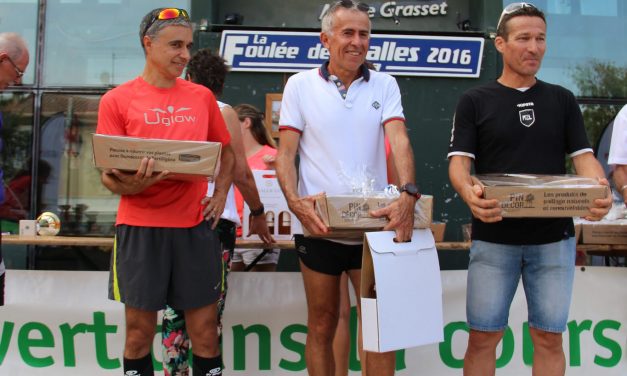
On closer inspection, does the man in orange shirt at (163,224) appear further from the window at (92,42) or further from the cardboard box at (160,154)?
the window at (92,42)

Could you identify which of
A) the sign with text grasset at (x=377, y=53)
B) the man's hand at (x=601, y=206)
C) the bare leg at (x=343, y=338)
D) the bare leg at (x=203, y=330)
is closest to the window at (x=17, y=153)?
the sign with text grasset at (x=377, y=53)

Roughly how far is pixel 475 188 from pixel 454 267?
3.49m

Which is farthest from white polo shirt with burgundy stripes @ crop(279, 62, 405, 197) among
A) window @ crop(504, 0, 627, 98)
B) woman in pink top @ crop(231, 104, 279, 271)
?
window @ crop(504, 0, 627, 98)

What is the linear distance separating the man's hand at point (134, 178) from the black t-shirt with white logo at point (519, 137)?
4.55 ft

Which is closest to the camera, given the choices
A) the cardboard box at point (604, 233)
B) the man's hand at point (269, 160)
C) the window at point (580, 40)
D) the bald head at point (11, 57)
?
the bald head at point (11, 57)

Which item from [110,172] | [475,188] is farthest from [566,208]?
[110,172]

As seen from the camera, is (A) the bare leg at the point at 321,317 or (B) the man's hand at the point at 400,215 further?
(A) the bare leg at the point at 321,317

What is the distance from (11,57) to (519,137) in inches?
95.8

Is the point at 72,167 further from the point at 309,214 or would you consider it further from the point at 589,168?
the point at 589,168

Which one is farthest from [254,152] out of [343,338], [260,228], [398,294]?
[398,294]

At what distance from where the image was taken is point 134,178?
128 inches

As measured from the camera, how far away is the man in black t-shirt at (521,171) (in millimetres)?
3486

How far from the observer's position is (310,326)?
362 cm

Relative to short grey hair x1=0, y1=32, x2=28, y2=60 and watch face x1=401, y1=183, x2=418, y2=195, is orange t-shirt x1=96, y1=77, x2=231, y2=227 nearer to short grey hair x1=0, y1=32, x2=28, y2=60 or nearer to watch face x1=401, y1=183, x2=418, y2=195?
short grey hair x1=0, y1=32, x2=28, y2=60
